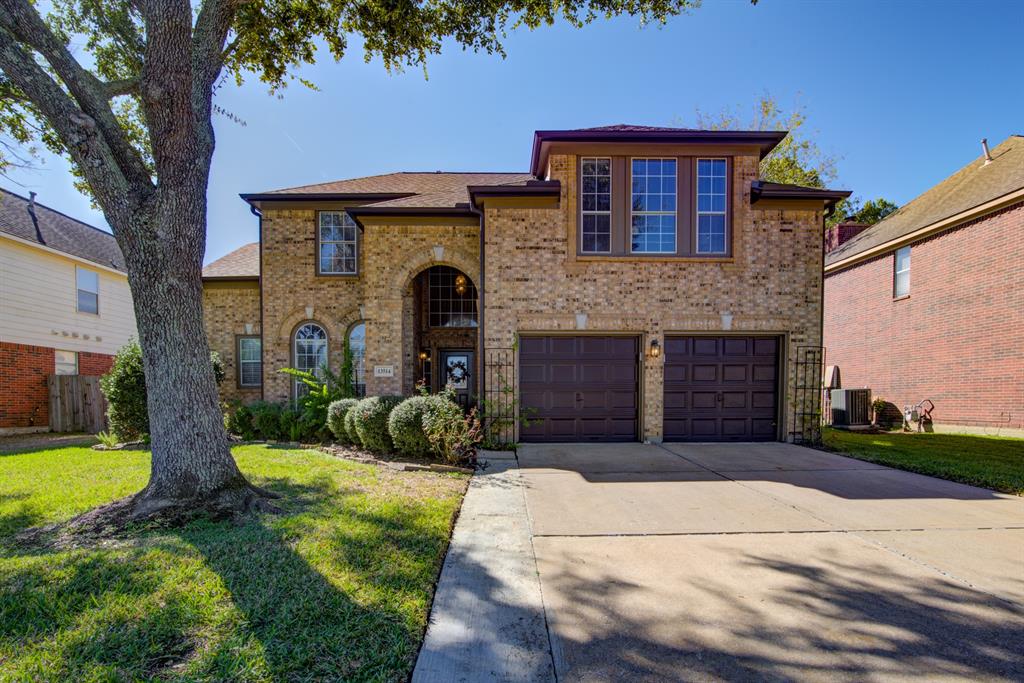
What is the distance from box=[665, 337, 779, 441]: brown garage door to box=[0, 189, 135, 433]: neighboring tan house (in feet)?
58.1

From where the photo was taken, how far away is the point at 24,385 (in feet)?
42.0

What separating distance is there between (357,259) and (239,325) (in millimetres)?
4118

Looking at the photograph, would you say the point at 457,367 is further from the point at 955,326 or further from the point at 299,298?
the point at 955,326

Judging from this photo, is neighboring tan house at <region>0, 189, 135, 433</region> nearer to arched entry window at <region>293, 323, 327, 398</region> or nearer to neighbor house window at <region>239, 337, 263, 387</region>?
neighbor house window at <region>239, 337, 263, 387</region>

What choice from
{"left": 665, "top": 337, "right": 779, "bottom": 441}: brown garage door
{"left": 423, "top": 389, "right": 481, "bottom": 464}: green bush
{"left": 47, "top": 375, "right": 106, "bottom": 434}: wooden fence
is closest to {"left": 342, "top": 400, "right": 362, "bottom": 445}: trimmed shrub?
{"left": 423, "top": 389, "right": 481, "bottom": 464}: green bush

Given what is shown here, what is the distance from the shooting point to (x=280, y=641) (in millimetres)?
2635

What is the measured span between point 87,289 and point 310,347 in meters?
9.72

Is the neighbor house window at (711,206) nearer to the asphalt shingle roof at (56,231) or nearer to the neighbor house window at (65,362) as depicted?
the asphalt shingle roof at (56,231)

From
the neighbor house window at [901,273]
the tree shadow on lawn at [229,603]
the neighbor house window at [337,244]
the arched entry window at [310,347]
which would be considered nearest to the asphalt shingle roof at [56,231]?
the arched entry window at [310,347]

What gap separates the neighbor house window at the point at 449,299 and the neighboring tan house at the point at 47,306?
1178 cm

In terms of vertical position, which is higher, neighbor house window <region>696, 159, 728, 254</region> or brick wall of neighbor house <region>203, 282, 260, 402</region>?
neighbor house window <region>696, 159, 728, 254</region>

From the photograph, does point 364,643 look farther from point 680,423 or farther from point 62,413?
point 62,413

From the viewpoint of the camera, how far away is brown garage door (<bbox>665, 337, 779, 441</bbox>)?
9.75 meters

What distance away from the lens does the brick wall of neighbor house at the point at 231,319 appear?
505 inches
